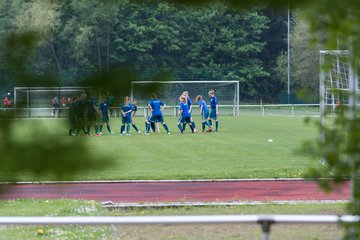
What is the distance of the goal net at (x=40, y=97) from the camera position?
2582mm

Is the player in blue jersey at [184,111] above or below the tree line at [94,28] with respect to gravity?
below

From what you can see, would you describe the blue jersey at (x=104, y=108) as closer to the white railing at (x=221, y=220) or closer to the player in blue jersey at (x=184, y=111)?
the white railing at (x=221, y=220)

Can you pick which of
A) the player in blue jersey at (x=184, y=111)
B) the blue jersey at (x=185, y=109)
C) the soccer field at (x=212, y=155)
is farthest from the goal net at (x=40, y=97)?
the blue jersey at (x=185, y=109)

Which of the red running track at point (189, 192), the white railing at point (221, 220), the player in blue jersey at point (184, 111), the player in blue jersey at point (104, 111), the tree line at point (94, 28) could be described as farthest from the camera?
the player in blue jersey at point (184, 111)

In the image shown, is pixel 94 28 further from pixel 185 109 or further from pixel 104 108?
pixel 185 109

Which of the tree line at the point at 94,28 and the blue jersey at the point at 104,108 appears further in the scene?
the blue jersey at the point at 104,108

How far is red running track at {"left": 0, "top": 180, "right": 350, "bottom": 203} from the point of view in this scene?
1258 cm

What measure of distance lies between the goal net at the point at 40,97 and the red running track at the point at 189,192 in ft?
30.9

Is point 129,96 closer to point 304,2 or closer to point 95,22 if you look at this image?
point 95,22

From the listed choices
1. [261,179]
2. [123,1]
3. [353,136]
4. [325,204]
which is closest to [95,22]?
[123,1]

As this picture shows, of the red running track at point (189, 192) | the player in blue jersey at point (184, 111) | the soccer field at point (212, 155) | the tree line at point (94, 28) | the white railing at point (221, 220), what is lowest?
the red running track at point (189, 192)

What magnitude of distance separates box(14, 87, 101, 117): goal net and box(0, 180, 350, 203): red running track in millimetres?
9424

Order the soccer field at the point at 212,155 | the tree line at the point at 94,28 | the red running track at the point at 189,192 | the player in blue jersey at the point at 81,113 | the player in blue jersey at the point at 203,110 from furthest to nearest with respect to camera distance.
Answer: the player in blue jersey at the point at 203,110, the soccer field at the point at 212,155, the red running track at the point at 189,192, the player in blue jersey at the point at 81,113, the tree line at the point at 94,28

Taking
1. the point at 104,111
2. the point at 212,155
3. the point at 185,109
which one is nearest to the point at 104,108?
the point at 104,111
